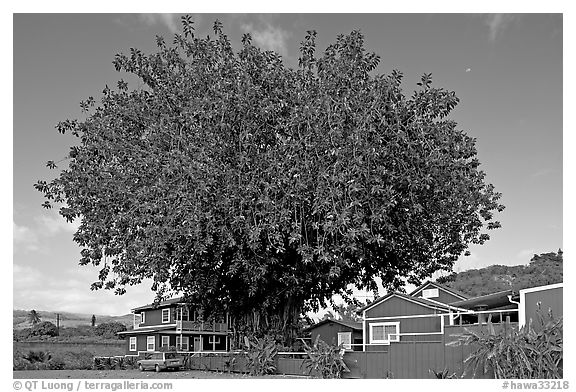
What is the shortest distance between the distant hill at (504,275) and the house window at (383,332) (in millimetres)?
24567

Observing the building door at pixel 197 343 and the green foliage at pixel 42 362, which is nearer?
the green foliage at pixel 42 362

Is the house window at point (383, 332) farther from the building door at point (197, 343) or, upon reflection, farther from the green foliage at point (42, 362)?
the building door at point (197, 343)

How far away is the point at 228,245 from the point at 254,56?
6.75 meters

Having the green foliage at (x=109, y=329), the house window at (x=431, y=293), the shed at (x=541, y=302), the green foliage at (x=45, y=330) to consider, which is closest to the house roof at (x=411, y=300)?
the shed at (x=541, y=302)

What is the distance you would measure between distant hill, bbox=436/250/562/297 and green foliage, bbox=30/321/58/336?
29730 millimetres

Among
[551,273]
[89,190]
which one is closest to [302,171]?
[89,190]

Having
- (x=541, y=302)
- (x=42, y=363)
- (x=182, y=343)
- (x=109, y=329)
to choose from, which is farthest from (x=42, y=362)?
(x=541, y=302)

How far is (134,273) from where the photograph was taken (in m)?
24.6

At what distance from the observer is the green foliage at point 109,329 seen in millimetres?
52156

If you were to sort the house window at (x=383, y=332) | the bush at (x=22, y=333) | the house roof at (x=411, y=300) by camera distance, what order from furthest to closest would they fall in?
the bush at (x=22, y=333)
the house roof at (x=411, y=300)
the house window at (x=383, y=332)

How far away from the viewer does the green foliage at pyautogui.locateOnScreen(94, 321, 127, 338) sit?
52156 millimetres

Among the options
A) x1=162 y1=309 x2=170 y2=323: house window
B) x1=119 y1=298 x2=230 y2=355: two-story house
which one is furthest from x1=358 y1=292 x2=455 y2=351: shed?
x1=162 y1=309 x2=170 y2=323: house window

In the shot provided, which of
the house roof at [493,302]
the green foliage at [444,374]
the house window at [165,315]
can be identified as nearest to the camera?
the green foliage at [444,374]

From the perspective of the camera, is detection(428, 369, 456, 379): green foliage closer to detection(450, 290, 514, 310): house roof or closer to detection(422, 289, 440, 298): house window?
detection(450, 290, 514, 310): house roof
